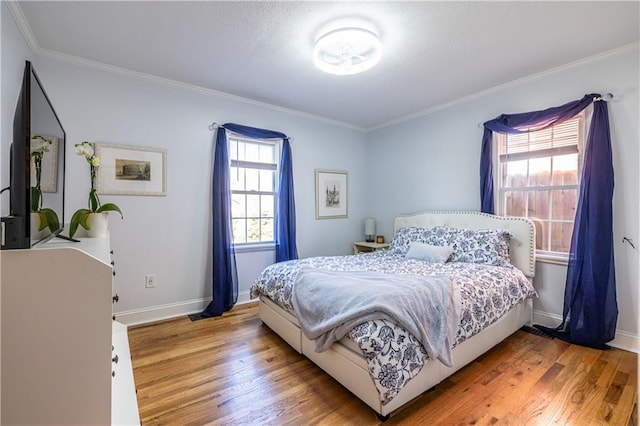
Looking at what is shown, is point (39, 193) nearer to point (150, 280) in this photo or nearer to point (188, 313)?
point (150, 280)

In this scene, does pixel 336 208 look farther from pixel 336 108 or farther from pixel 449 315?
pixel 449 315

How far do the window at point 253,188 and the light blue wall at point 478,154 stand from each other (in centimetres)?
173

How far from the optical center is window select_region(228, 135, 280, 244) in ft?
11.6

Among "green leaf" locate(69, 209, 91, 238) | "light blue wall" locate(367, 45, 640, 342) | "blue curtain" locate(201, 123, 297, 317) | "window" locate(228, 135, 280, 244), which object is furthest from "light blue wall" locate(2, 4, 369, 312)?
"light blue wall" locate(367, 45, 640, 342)

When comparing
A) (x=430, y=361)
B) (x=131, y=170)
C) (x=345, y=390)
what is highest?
(x=131, y=170)

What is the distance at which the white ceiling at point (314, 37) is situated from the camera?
188 centimetres

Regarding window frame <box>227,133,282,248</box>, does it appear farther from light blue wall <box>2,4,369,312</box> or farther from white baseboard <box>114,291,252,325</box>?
white baseboard <box>114,291,252,325</box>

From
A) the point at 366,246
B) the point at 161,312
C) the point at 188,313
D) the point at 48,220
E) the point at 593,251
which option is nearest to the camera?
the point at 48,220

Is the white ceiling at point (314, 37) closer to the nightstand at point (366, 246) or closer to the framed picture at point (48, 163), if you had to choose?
the framed picture at point (48, 163)

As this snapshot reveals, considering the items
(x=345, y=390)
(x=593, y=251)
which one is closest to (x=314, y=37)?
(x=345, y=390)

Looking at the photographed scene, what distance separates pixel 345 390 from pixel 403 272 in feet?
3.48

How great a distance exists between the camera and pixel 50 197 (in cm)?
163

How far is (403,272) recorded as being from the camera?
2484 millimetres

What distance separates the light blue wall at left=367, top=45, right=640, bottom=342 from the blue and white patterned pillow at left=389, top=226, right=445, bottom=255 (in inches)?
19.0
